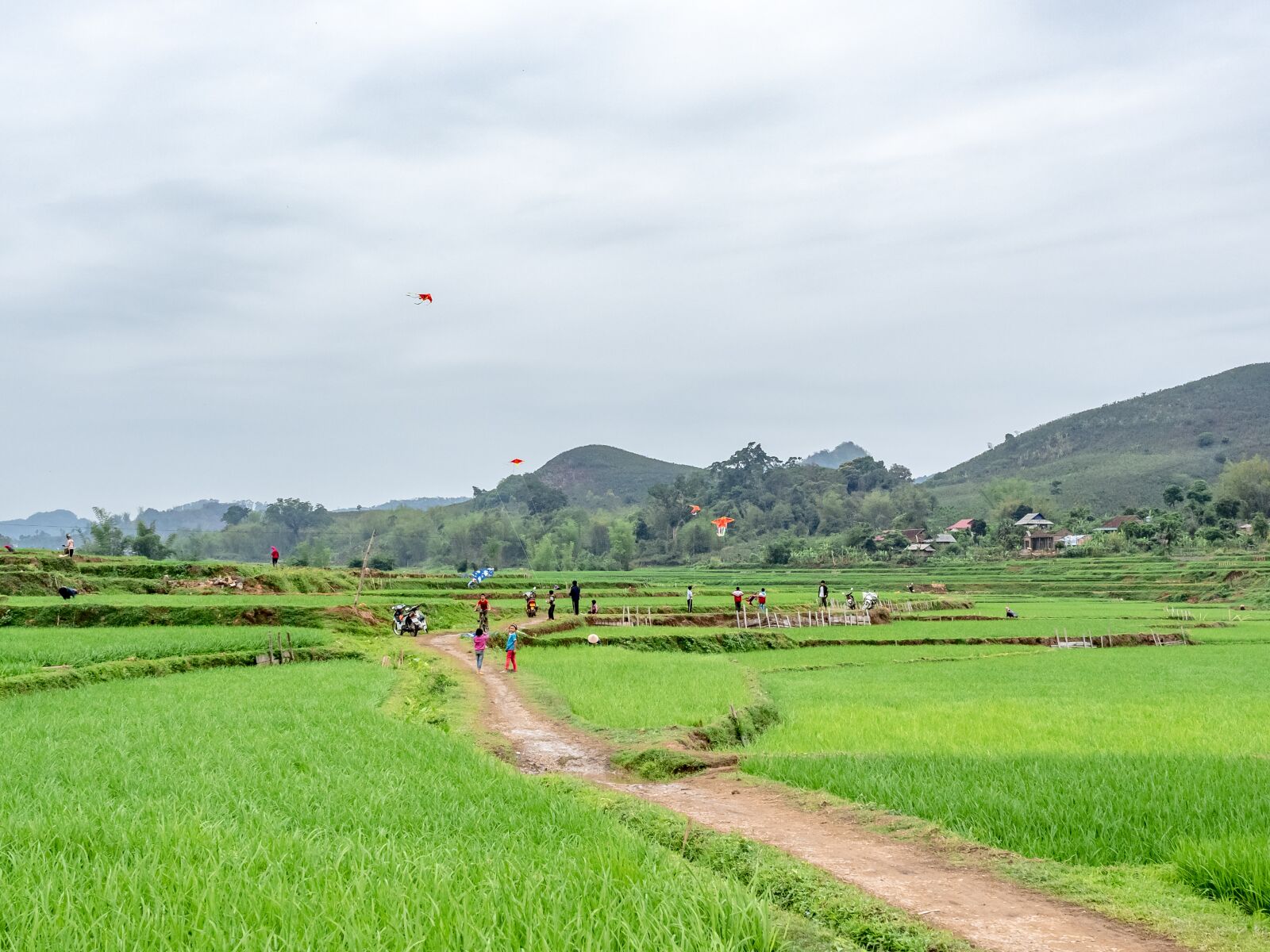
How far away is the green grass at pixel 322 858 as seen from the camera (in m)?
4.39

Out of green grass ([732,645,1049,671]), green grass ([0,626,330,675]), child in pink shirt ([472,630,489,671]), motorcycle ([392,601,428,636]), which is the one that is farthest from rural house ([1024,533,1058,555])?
child in pink shirt ([472,630,489,671])

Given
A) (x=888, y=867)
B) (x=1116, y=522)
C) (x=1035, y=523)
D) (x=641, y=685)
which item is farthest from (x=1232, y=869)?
(x=1035, y=523)

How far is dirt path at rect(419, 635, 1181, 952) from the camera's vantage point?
612 cm

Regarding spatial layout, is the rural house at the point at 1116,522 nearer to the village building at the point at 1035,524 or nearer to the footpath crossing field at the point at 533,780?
the village building at the point at 1035,524

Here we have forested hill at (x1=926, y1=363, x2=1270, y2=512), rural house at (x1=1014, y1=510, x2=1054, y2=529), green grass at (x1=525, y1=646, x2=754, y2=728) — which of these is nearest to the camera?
green grass at (x1=525, y1=646, x2=754, y2=728)

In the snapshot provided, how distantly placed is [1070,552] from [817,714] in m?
68.4

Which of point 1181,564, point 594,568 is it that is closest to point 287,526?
point 594,568

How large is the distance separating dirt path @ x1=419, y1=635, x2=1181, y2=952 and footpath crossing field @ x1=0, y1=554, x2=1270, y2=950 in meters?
0.30

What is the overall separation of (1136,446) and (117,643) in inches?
6600

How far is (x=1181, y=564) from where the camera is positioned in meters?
62.9

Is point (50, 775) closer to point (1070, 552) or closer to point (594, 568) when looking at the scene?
point (1070, 552)

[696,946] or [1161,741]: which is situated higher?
[696,946]

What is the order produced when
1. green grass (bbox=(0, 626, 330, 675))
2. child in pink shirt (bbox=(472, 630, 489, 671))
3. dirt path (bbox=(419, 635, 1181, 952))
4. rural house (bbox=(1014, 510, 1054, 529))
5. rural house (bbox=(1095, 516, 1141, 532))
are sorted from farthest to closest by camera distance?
rural house (bbox=(1014, 510, 1054, 529)) < rural house (bbox=(1095, 516, 1141, 532)) < child in pink shirt (bbox=(472, 630, 489, 671)) < green grass (bbox=(0, 626, 330, 675)) < dirt path (bbox=(419, 635, 1181, 952))

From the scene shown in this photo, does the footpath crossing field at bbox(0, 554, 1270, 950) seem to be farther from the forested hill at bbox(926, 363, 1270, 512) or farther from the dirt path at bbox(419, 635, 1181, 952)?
the forested hill at bbox(926, 363, 1270, 512)
